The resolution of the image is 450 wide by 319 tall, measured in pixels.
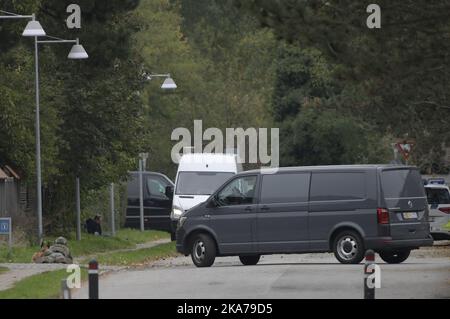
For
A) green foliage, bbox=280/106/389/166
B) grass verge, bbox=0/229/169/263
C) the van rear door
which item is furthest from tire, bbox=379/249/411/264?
green foliage, bbox=280/106/389/166

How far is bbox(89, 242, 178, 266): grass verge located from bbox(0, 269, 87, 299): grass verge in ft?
18.3

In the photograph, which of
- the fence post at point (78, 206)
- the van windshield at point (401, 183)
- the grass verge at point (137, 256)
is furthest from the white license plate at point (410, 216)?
the fence post at point (78, 206)

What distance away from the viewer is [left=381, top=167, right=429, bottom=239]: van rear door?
26016mm

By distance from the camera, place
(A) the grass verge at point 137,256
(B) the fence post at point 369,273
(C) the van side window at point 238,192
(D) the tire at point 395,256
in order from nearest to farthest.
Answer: (B) the fence post at point 369,273 → (C) the van side window at point 238,192 → (D) the tire at point 395,256 → (A) the grass verge at point 137,256

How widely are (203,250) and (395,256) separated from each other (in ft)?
12.9

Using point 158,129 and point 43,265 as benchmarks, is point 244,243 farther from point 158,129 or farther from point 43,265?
point 158,129

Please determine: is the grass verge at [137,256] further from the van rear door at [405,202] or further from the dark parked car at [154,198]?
the dark parked car at [154,198]

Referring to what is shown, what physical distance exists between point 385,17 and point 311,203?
6369 mm

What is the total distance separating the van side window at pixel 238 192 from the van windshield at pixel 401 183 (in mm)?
2806

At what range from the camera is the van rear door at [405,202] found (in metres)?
26.0

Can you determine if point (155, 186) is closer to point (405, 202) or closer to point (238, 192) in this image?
point (238, 192)

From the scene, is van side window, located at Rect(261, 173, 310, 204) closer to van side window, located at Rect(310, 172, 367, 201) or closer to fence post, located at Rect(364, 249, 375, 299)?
van side window, located at Rect(310, 172, 367, 201)
